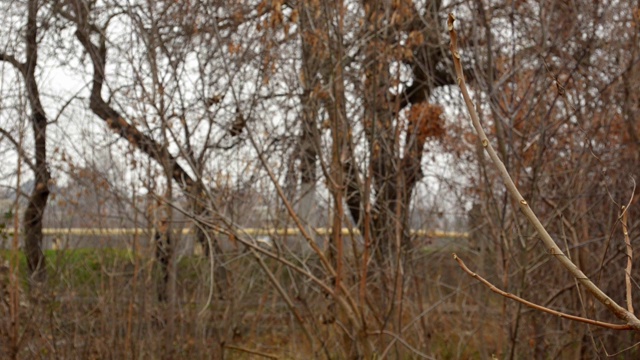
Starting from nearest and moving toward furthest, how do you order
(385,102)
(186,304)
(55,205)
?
(385,102) < (186,304) < (55,205)

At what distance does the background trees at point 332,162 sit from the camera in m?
Answer: 5.61

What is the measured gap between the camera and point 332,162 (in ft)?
16.6

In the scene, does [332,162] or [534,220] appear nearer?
[534,220]

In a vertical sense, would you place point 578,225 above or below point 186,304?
above

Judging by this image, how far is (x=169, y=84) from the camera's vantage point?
706cm

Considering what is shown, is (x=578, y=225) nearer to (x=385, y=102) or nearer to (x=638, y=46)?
(x=638, y=46)

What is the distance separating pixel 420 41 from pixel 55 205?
12.5 feet

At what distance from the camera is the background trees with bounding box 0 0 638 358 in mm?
5609

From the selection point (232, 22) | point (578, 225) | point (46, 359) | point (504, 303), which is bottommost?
point (46, 359)

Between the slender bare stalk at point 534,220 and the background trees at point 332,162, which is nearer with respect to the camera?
the slender bare stalk at point 534,220

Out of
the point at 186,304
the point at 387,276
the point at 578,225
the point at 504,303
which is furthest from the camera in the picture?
the point at 186,304

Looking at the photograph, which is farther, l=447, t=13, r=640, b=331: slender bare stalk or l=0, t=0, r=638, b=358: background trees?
l=0, t=0, r=638, b=358: background trees

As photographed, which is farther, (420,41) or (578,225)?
(578,225)

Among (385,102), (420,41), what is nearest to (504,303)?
(385,102)
